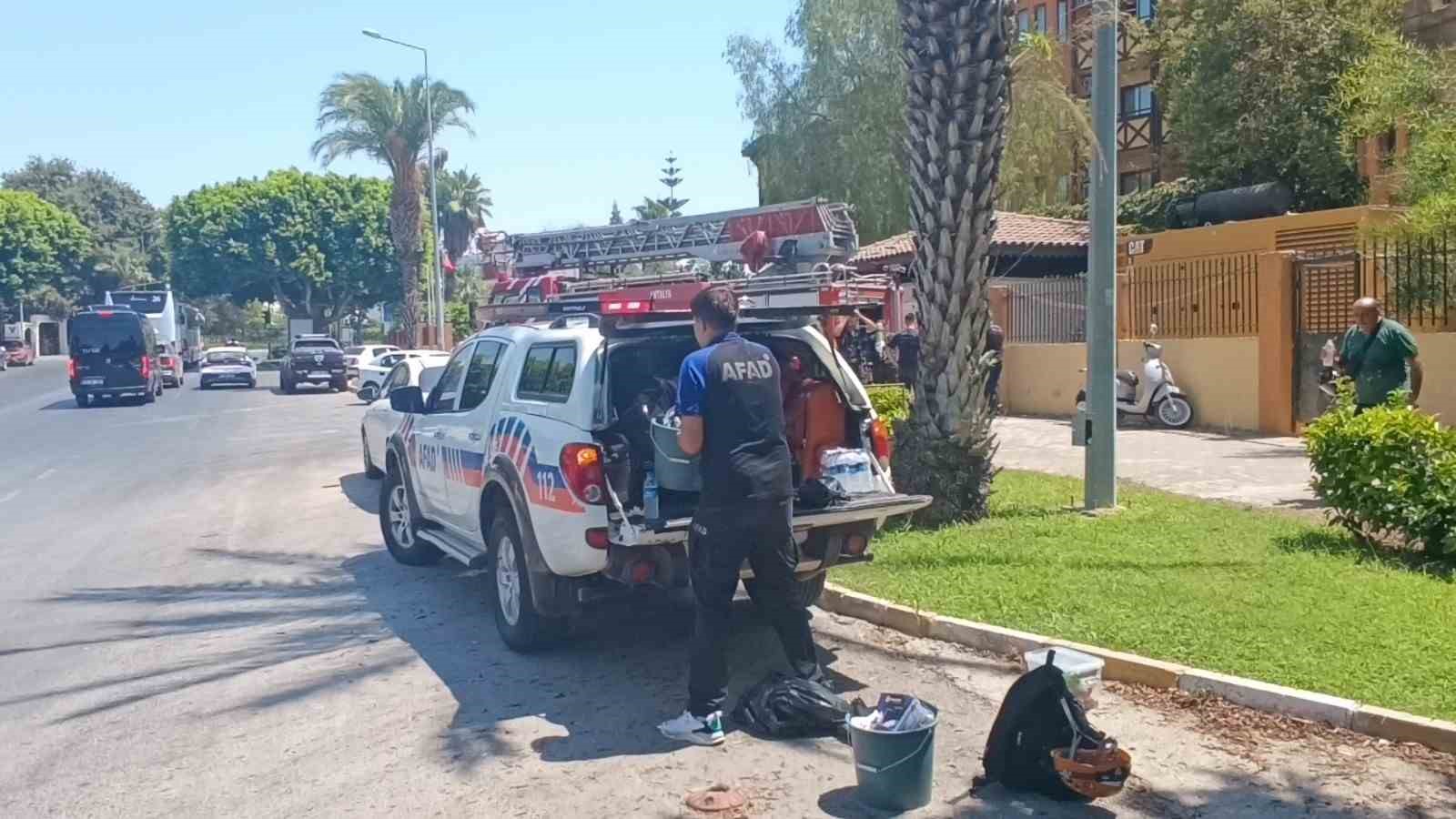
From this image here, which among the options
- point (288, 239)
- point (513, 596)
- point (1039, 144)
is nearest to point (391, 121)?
point (1039, 144)

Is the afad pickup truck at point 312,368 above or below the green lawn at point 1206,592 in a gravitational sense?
above

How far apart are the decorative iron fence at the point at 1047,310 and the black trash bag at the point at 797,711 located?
647 inches

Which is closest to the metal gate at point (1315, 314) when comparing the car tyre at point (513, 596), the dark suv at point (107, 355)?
the car tyre at point (513, 596)

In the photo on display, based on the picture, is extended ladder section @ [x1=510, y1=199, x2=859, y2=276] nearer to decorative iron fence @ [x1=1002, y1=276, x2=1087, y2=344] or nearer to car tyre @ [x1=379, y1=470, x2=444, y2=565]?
car tyre @ [x1=379, y1=470, x2=444, y2=565]

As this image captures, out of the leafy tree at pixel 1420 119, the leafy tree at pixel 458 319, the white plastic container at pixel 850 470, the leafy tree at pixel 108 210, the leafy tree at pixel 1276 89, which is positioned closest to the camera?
the white plastic container at pixel 850 470

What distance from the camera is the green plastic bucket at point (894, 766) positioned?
478 cm

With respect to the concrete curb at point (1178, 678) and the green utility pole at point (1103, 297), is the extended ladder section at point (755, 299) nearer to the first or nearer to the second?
the concrete curb at point (1178, 678)

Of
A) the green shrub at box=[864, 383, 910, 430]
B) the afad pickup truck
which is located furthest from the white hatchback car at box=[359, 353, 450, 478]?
the afad pickup truck

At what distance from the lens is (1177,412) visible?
17.7 m

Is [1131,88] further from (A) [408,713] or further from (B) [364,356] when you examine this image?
(A) [408,713]

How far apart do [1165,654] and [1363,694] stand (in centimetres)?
96

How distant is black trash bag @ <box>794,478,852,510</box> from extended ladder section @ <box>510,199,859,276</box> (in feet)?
11.7

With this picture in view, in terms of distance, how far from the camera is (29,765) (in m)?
5.56

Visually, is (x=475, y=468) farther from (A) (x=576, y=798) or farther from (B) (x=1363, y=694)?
(B) (x=1363, y=694)
